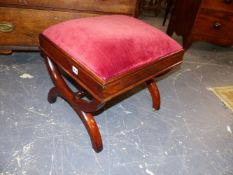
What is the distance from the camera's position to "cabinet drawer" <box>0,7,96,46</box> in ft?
3.55

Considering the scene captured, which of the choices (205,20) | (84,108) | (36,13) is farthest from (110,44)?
(205,20)

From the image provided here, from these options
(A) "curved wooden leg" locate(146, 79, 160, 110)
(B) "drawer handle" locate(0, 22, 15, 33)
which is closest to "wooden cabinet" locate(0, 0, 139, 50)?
(B) "drawer handle" locate(0, 22, 15, 33)

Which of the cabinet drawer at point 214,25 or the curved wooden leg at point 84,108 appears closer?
the curved wooden leg at point 84,108

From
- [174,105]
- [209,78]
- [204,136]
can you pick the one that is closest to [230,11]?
[209,78]

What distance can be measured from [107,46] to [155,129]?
0.53 m

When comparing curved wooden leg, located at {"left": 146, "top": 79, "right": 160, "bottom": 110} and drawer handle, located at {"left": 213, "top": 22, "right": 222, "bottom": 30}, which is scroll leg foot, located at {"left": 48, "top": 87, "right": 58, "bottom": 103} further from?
drawer handle, located at {"left": 213, "top": 22, "right": 222, "bottom": 30}

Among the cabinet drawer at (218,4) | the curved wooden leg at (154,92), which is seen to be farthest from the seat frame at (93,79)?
the cabinet drawer at (218,4)

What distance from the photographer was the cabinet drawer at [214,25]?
162cm

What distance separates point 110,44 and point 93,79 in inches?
5.2

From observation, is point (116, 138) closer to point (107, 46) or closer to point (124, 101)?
point (124, 101)

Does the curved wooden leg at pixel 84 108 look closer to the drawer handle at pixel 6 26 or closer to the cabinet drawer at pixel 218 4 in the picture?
the drawer handle at pixel 6 26

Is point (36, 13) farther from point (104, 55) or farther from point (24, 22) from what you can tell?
point (104, 55)

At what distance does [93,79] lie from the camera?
0.65 m

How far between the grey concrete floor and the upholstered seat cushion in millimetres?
396
